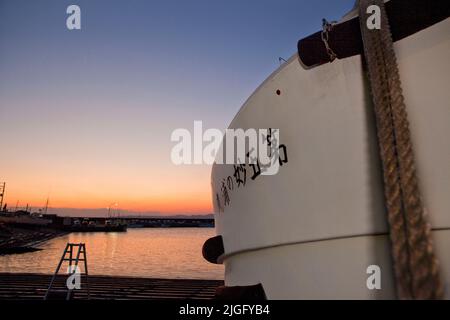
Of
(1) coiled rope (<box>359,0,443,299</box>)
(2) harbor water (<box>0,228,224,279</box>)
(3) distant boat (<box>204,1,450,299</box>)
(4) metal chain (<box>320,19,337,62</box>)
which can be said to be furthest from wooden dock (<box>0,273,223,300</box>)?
(2) harbor water (<box>0,228,224,279</box>)

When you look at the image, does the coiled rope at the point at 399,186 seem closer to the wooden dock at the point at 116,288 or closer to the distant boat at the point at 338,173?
the distant boat at the point at 338,173

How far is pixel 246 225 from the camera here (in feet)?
9.77

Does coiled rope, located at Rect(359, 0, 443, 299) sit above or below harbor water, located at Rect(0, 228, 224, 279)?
above

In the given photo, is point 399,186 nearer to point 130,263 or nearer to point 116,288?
point 116,288

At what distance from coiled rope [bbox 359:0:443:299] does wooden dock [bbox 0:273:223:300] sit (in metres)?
6.81

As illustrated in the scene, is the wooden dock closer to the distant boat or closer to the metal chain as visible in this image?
the distant boat

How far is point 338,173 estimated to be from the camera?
6.75 feet

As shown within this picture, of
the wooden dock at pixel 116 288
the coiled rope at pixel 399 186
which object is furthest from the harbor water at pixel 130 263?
the coiled rope at pixel 399 186

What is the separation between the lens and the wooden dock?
7.59 m

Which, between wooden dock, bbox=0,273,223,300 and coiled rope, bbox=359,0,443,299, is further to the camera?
wooden dock, bbox=0,273,223,300

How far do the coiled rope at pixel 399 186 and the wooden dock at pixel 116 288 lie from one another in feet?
22.3

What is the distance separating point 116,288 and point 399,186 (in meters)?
9.16

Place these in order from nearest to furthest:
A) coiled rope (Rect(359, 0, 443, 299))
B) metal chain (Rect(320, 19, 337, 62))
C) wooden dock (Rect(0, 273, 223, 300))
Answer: coiled rope (Rect(359, 0, 443, 299)) → metal chain (Rect(320, 19, 337, 62)) → wooden dock (Rect(0, 273, 223, 300))
